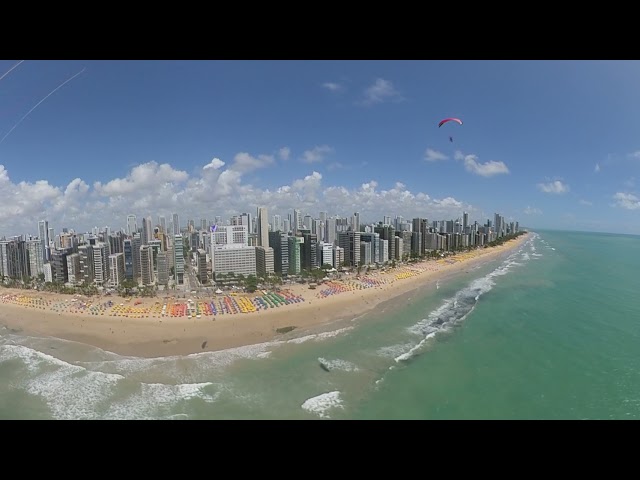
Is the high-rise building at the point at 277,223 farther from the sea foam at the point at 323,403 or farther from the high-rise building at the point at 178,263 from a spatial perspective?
the sea foam at the point at 323,403

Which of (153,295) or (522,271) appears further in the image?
(522,271)

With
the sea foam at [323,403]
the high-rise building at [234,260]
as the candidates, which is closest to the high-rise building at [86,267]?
the high-rise building at [234,260]

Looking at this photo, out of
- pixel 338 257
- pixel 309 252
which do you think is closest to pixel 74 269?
pixel 309 252

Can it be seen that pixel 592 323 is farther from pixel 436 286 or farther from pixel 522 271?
pixel 522 271

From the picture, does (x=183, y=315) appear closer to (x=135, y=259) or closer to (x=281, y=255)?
(x=135, y=259)
